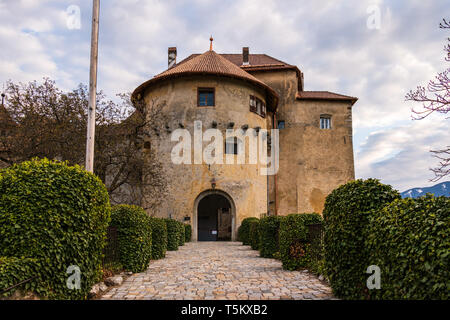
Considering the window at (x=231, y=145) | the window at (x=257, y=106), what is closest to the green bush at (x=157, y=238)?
the window at (x=231, y=145)

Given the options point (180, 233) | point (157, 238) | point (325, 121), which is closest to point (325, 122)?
point (325, 121)

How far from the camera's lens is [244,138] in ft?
75.2

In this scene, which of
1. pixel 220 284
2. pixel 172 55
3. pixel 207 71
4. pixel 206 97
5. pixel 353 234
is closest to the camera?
pixel 353 234

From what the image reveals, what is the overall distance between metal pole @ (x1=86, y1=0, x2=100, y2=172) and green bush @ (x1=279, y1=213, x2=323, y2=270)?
5266 mm

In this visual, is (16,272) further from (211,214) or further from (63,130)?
(211,214)

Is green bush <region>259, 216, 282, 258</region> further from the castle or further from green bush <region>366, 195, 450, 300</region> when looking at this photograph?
the castle

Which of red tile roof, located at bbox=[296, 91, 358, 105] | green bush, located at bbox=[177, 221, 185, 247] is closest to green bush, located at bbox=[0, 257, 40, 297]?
green bush, located at bbox=[177, 221, 185, 247]

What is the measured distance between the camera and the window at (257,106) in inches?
936

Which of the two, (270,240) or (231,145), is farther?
(231,145)

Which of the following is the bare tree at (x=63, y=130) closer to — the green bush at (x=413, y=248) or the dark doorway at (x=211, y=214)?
the dark doorway at (x=211, y=214)

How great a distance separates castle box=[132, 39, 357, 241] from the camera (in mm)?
22062

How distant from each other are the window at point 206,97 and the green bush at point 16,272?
1865 cm

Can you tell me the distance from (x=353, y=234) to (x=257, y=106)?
1949cm
